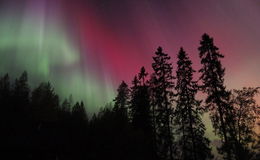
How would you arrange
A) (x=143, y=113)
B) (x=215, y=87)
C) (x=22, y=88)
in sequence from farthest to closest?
(x=22, y=88), (x=143, y=113), (x=215, y=87)

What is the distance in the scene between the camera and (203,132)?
89.1 feet

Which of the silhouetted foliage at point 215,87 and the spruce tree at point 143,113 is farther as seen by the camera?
the spruce tree at point 143,113

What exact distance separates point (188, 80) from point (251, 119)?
10.4m

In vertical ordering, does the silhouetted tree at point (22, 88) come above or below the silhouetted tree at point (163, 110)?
above

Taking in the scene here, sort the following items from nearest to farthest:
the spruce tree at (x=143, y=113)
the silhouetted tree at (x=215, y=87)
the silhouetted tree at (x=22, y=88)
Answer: the silhouetted tree at (x=215, y=87)
the spruce tree at (x=143, y=113)
the silhouetted tree at (x=22, y=88)

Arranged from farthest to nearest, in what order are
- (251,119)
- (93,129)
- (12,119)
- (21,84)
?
(21,84) → (12,119) → (93,129) → (251,119)

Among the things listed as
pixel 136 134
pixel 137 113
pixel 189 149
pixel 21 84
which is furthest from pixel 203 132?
pixel 21 84

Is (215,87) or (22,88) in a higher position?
(22,88)

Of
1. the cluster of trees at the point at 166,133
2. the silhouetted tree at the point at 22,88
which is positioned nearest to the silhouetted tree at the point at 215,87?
the cluster of trees at the point at 166,133

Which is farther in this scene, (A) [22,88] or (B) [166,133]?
(A) [22,88]

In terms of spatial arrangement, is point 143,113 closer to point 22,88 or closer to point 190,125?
point 190,125

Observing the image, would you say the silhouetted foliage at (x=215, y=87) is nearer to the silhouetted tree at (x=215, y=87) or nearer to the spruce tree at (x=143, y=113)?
the silhouetted tree at (x=215, y=87)

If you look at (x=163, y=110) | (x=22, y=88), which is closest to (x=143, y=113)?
(x=163, y=110)

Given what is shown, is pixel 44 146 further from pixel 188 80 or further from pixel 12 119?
pixel 188 80
